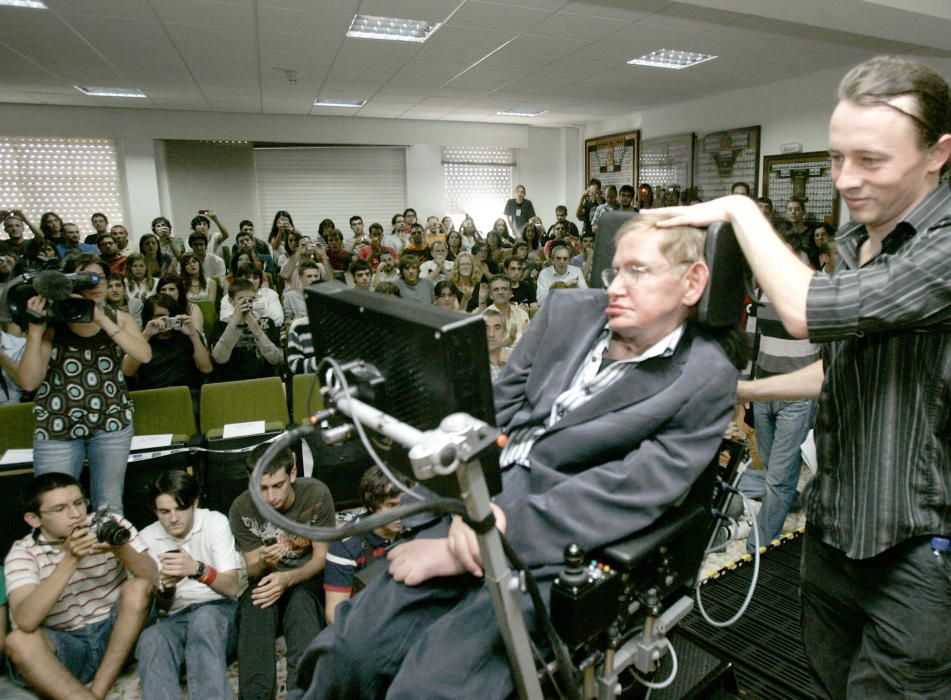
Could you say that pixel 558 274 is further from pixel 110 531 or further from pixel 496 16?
pixel 110 531

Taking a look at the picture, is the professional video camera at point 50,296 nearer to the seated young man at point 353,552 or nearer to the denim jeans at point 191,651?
the denim jeans at point 191,651

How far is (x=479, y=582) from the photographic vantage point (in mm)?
1179

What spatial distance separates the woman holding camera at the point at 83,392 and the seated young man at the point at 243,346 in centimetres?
100

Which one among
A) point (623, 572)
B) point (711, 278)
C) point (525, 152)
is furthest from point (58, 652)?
point (525, 152)

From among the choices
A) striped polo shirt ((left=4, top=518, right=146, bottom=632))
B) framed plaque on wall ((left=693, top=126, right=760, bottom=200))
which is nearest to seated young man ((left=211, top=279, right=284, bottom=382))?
striped polo shirt ((left=4, top=518, right=146, bottom=632))

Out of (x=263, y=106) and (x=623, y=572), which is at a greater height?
(x=263, y=106)

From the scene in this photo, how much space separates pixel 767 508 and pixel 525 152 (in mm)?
10363

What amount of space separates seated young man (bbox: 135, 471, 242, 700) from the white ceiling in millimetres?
3545

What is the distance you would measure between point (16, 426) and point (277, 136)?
804 cm

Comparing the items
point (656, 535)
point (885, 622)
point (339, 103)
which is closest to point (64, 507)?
point (656, 535)

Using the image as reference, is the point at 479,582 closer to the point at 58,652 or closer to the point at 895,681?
the point at 895,681

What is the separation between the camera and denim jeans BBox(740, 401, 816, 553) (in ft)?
9.01

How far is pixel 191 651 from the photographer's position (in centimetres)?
221

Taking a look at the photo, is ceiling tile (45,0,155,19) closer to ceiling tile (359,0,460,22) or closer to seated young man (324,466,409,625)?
ceiling tile (359,0,460,22)
